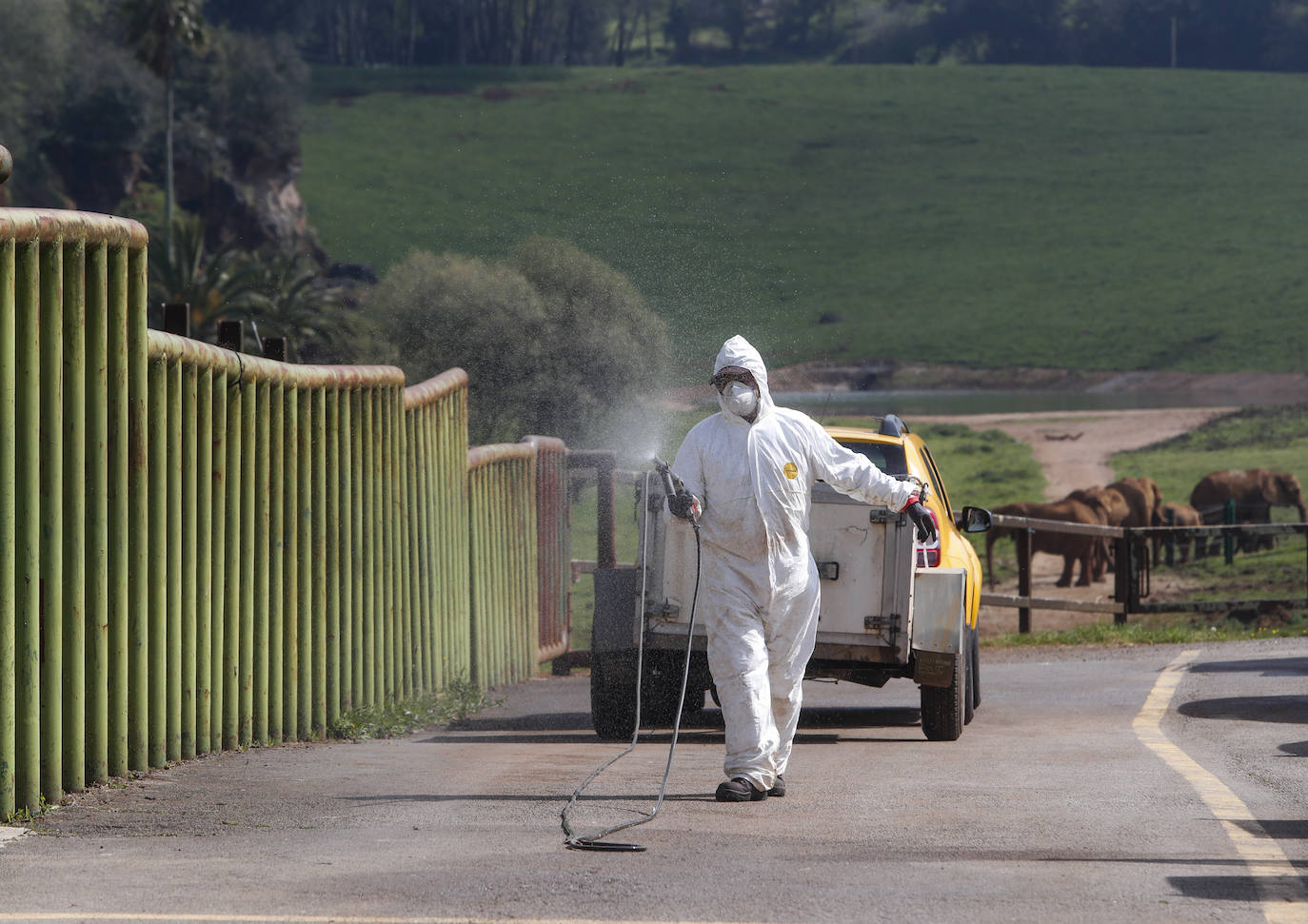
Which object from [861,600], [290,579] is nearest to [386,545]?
[290,579]

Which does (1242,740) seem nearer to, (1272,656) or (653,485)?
(653,485)

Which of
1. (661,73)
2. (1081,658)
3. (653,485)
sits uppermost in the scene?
(661,73)

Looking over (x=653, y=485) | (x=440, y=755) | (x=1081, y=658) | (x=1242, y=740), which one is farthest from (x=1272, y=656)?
(x=440, y=755)

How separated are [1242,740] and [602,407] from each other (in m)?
21.8

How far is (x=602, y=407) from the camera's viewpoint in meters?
31.4

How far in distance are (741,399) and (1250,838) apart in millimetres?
2796

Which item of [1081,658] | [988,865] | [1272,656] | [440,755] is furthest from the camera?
[1081,658]

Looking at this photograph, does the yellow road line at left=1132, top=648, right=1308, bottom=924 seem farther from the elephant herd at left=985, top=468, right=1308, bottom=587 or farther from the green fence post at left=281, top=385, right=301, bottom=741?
the elephant herd at left=985, top=468, right=1308, bottom=587

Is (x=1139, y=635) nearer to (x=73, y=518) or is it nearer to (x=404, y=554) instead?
(x=404, y=554)

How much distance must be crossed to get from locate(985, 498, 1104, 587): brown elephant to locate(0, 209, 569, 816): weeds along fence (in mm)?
15207

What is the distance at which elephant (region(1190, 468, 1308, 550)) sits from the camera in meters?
32.4

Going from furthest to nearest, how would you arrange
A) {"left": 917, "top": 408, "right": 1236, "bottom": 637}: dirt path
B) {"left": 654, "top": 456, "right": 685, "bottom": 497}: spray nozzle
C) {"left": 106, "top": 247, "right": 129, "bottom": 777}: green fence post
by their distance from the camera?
{"left": 917, "top": 408, "right": 1236, "bottom": 637}: dirt path < {"left": 654, "top": 456, "right": 685, "bottom": 497}: spray nozzle < {"left": 106, "top": 247, "right": 129, "bottom": 777}: green fence post

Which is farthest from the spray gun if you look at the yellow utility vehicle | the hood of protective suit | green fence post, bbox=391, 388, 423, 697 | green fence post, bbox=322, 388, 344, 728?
green fence post, bbox=391, 388, 423, 697

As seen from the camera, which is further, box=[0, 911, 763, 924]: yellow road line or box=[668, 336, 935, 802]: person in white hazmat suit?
box=[668, 336, 935, 802]: person in white hazmat suit
